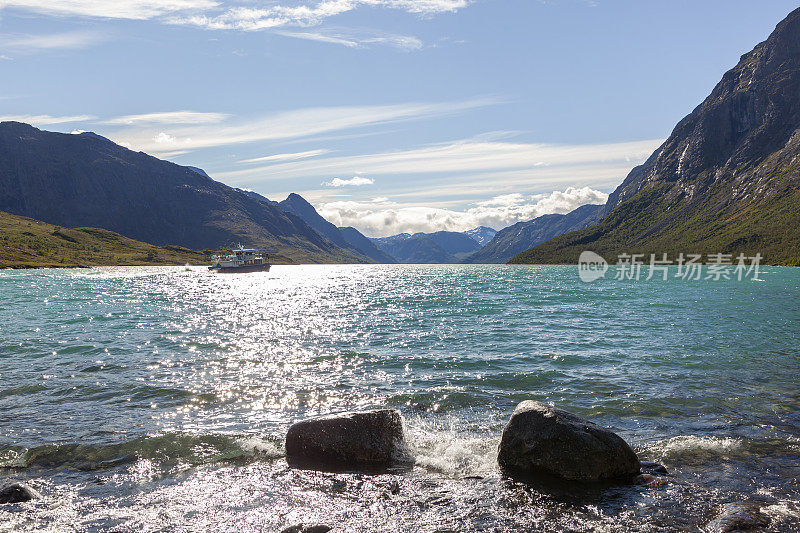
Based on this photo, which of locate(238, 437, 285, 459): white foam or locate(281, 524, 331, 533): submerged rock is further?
locate(238, 437, 285, 459): white foam

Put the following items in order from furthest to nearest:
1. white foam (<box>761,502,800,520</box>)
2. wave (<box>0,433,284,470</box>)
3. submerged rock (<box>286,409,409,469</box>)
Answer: submerged rock (<box>286,409,409,469</box>), wave (<box>0,433,284,470</box>), white foam (<box>761,502,800,520</box>)

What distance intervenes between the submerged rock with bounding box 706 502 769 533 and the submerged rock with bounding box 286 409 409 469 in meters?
8.00

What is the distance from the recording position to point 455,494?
39.5 feet

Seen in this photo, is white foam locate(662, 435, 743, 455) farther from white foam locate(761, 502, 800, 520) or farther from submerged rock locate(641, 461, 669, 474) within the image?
white foam locate(761, 502, 800, 520)

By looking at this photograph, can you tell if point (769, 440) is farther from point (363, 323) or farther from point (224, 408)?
point (363, 323)

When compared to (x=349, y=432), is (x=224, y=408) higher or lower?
lower

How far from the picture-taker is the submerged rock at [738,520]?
33.0ft

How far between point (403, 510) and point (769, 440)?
41.8 feet

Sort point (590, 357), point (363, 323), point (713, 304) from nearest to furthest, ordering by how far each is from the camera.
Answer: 1. point (590, 357)
2. point (363, 323)
3. point (713, 304)

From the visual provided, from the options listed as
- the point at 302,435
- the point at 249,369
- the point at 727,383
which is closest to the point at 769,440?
the point at 727,383

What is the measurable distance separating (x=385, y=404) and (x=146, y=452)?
360 inches

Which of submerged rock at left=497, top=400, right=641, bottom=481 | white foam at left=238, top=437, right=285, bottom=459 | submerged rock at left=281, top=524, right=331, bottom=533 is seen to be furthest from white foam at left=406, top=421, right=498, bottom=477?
submerged rock at left=281, top=524, right=331, bottom=533

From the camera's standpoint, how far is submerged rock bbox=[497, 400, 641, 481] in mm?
12984

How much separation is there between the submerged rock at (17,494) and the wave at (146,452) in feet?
6.41
